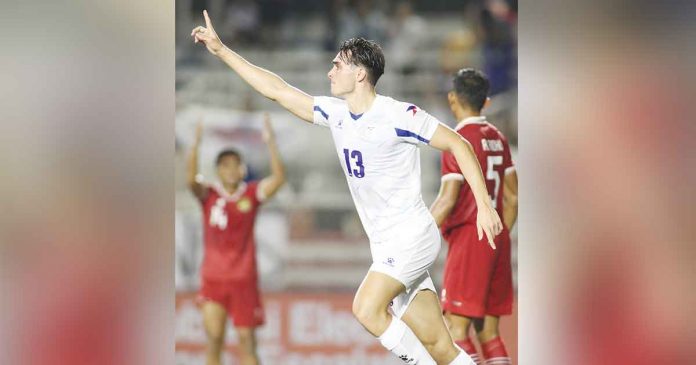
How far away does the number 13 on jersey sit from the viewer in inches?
162

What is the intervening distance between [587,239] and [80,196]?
7.56 feet

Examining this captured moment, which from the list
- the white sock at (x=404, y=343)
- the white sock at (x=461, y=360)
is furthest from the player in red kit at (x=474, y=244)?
the white sock at (x=404, y=343)

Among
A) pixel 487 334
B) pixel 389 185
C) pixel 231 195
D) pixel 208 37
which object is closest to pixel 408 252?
pixel 389 185

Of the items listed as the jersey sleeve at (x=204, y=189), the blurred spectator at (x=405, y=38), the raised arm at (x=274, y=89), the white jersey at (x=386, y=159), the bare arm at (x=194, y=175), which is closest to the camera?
the white jersey at (x=386, y=159)

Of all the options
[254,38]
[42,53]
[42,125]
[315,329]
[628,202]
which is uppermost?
[254,38]

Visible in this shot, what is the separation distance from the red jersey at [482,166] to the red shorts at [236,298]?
2350 mm

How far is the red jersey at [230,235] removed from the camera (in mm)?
7246

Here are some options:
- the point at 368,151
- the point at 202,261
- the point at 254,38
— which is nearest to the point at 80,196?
the point at 368,151

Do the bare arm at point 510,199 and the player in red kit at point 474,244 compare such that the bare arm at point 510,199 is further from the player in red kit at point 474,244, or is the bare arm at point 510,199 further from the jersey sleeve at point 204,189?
the jersey sleeve at point 204,189

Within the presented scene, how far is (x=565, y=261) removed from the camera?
14.3ft

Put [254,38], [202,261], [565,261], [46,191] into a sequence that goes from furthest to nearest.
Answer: [254,38], [202,261], [565,261], [46,191]

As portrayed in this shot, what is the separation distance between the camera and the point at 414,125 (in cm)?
402

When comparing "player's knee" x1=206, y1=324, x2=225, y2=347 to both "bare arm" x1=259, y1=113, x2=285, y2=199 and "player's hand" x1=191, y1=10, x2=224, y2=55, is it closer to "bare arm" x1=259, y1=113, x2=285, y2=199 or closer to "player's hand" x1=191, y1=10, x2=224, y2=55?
"bare arm" x1=259, y1=113, x2=285, y2=199

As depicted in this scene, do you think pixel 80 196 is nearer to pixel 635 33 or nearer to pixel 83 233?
pixel 83 233
